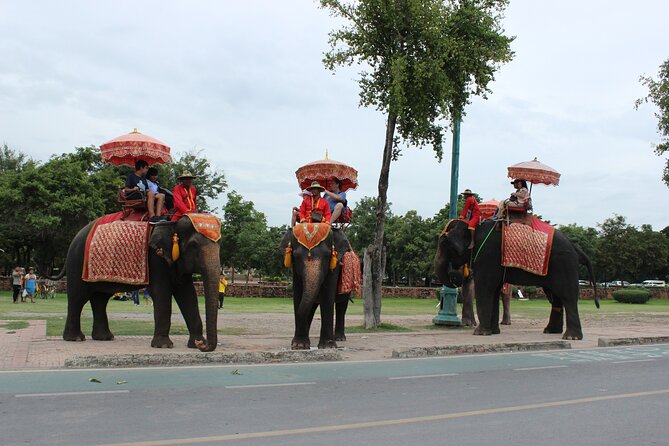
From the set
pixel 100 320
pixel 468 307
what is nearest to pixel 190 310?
pixel 100 320

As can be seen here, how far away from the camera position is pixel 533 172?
52.4 feet

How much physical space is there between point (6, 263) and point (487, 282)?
51.7 metres

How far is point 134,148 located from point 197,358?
429cm

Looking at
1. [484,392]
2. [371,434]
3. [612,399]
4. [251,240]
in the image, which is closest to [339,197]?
[484,392]

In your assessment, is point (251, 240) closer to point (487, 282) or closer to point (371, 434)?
point (487, 282)

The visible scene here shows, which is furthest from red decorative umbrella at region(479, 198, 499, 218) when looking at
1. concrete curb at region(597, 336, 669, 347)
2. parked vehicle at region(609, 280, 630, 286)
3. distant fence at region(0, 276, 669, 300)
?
parked vehicle at region(609, 280, 630, 286)

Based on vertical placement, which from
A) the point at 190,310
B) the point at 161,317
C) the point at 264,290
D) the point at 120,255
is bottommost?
the point at 264,290

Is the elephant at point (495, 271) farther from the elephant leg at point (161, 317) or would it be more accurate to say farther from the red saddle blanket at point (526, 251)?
the elephant leg at point (161, 317)

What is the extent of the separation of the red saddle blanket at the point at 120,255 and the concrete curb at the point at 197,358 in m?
2.05

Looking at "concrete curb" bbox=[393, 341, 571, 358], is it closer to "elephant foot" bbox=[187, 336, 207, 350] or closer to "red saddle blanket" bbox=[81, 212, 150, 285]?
"elephant foot" bbox=[187, 336, 207, 350]

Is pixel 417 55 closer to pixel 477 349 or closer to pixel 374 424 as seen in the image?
pixel 477 349

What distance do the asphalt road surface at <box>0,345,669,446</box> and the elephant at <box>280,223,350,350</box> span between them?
1.09 metres

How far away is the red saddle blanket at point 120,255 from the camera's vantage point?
38.1 feet

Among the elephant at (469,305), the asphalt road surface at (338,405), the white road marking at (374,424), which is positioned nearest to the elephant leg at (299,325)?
the asphalt road surface at (338,405)
